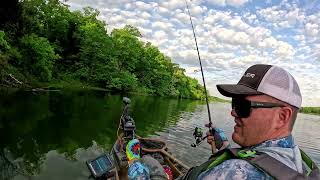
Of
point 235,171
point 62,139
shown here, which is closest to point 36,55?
point 62,139

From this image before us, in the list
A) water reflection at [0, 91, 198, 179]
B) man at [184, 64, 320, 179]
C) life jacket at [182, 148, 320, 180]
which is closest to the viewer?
life jacket at [182, 148, 320, 180]

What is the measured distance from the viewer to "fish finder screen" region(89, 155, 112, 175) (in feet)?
45.2

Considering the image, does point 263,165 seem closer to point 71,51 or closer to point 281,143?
point 281,143

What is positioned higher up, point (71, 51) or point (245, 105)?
point (71, 51)

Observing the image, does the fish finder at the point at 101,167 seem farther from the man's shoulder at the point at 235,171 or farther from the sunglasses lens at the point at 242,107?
the man's shoulder at the point at 235,171

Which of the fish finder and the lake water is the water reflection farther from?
the fish finder

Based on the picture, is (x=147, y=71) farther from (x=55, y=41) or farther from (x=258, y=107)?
(x=258, y=107)

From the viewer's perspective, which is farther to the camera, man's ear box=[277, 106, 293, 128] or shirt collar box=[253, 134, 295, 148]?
man's ear box=[277, 106, 293, 128]

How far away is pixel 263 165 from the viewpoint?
2.40m

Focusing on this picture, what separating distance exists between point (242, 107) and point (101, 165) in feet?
38.4

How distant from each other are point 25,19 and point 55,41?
18700mm

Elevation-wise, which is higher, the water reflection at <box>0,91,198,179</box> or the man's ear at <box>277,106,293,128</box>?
the man's ear at <box>277,106,293,128</box>

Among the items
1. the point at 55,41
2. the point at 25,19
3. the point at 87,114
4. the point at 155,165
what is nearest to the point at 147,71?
the point at 55,41

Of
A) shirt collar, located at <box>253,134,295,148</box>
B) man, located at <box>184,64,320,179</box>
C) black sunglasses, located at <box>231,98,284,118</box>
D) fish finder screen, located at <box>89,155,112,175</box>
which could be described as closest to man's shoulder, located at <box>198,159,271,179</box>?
man, located at <box>184,64,320,179</box>
